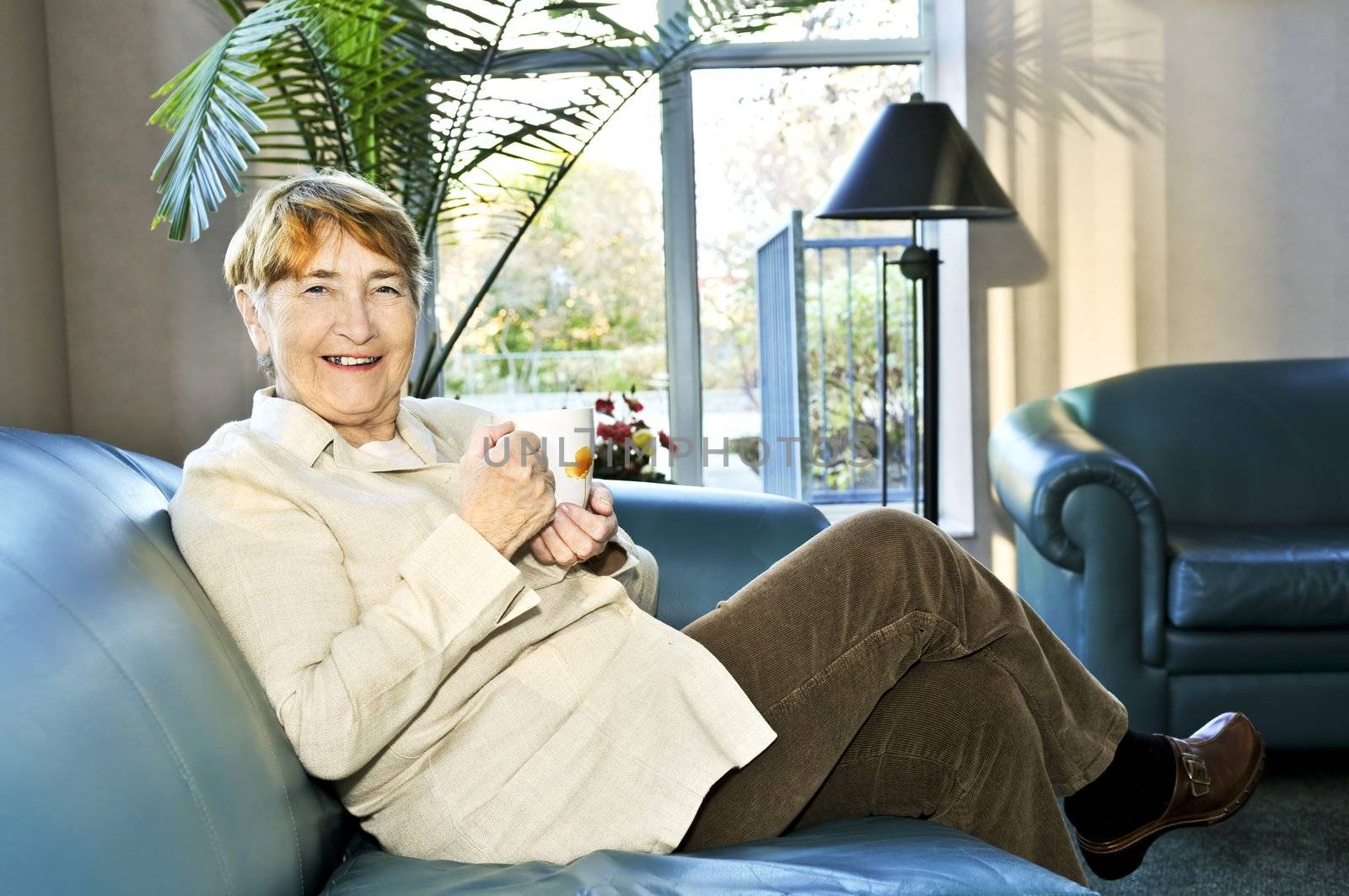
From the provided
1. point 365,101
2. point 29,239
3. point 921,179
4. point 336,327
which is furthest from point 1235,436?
point 29,239

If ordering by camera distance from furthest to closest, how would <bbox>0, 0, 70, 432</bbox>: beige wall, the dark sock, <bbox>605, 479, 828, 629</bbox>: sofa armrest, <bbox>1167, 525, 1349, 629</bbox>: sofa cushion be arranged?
<bbox>0, 0, 70, 432</bbox>: beige wall < <bbox>1167, 525, 1349, 629</bbox>: sofa cushion < <bbox>605, 479, 828, 629</bbox>: sofa armrest < the dark sock

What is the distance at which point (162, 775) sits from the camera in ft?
2.93

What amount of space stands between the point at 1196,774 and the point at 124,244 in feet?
8.20

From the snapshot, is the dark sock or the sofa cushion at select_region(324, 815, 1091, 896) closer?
the sofa cushion at select_region(324, 815, 1091, 896)

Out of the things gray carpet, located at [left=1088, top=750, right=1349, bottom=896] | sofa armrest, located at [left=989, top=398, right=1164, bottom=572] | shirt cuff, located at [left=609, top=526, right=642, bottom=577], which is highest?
shirt cuff, located at [left=609, top=526, right=642, bottom=577]

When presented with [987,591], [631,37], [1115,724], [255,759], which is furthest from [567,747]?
[631,37]

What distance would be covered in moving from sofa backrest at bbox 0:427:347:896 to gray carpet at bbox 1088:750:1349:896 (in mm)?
1411

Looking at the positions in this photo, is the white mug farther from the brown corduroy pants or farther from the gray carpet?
the gray carpet

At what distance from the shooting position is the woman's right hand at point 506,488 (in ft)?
3.78

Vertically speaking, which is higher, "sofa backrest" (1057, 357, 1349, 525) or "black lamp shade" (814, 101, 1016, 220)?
"black lamp shade" (814, 101, 1016, 220)

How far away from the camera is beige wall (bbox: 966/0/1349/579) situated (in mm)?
3412

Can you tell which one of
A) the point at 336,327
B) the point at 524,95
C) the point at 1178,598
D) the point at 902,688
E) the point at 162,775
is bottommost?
the point at 1178,598

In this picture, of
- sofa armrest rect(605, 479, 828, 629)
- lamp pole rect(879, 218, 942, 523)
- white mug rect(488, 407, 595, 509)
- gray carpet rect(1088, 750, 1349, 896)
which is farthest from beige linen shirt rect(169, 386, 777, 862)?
lamp pole rect(879, 218, 942, 523)

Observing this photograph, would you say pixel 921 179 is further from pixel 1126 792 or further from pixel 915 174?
pixel 1126 792
